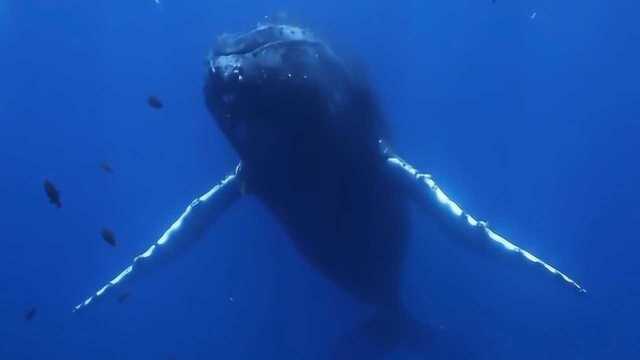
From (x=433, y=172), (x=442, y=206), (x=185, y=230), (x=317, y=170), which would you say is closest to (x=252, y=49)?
(x=317, y=170)

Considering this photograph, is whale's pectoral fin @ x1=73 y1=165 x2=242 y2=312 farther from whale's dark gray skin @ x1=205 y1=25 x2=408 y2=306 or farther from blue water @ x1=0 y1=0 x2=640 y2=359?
blue water @ x1=0 y1=0 x2=640 y2=359

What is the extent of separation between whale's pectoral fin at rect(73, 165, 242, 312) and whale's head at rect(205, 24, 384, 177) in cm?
236

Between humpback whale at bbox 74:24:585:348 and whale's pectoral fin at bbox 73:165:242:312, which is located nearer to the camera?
humpback whale at bbox 74:24:585:348

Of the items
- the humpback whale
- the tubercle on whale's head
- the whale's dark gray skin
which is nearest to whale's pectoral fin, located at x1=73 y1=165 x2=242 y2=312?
the humpback whale

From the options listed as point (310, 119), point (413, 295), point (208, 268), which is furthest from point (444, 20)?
point (310, 119)

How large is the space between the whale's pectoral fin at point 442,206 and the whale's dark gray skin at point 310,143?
243 mm

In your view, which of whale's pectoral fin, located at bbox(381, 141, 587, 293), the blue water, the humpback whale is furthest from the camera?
the blue water

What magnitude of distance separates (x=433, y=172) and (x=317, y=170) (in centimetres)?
817

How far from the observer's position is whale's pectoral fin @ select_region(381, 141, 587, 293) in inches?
439

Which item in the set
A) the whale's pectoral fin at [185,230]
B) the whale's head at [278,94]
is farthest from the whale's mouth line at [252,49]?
the whale's pectoral fin at [185,230]

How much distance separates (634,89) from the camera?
63.3 feet

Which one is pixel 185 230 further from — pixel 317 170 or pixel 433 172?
pixel 433 172

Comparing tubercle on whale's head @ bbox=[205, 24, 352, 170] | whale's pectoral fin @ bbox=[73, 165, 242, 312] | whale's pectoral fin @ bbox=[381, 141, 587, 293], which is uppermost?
whale's pectoral fin @ bbox=[381, 141, 587, 293]

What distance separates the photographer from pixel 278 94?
28.1 feet
